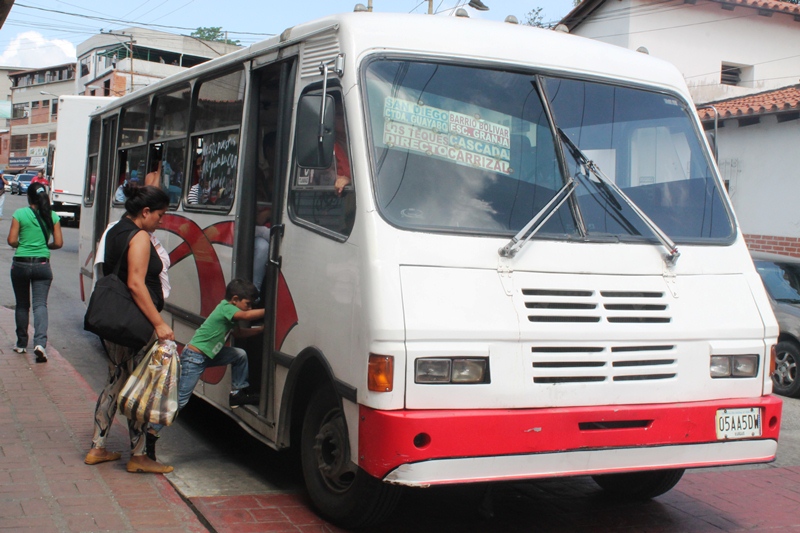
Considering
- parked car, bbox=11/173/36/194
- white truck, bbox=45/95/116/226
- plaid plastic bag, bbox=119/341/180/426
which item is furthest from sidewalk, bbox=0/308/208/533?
parked car, bbox=11/173/36/194

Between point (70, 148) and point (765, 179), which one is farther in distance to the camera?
point (70, 148)

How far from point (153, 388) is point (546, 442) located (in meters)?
2.45

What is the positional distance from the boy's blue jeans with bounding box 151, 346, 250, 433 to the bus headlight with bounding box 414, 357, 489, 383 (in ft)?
6.88

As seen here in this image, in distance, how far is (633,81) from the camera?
18.3ft

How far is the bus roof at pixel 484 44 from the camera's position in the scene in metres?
4.97

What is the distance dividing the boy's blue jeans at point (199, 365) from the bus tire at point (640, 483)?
2424 mm

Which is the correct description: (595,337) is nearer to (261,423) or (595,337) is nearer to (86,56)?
(261,423)

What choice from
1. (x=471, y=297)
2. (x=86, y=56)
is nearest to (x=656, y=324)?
(x=471, y=297)

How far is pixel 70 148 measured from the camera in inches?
1006

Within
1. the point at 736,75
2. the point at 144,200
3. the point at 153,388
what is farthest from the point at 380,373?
the point at 736,75

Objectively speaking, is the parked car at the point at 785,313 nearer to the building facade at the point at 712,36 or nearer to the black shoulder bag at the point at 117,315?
the black shoulder bag at the point at 117,315

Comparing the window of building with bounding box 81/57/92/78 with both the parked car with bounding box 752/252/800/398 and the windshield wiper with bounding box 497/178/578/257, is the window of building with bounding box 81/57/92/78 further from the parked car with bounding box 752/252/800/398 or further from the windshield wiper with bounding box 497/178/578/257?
the windshield wiper with bounding box 497/178/578/257

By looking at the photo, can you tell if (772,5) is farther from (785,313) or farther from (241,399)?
(241,399)

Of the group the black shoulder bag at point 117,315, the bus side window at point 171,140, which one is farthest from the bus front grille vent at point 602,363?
the bus side window at point 171,140
